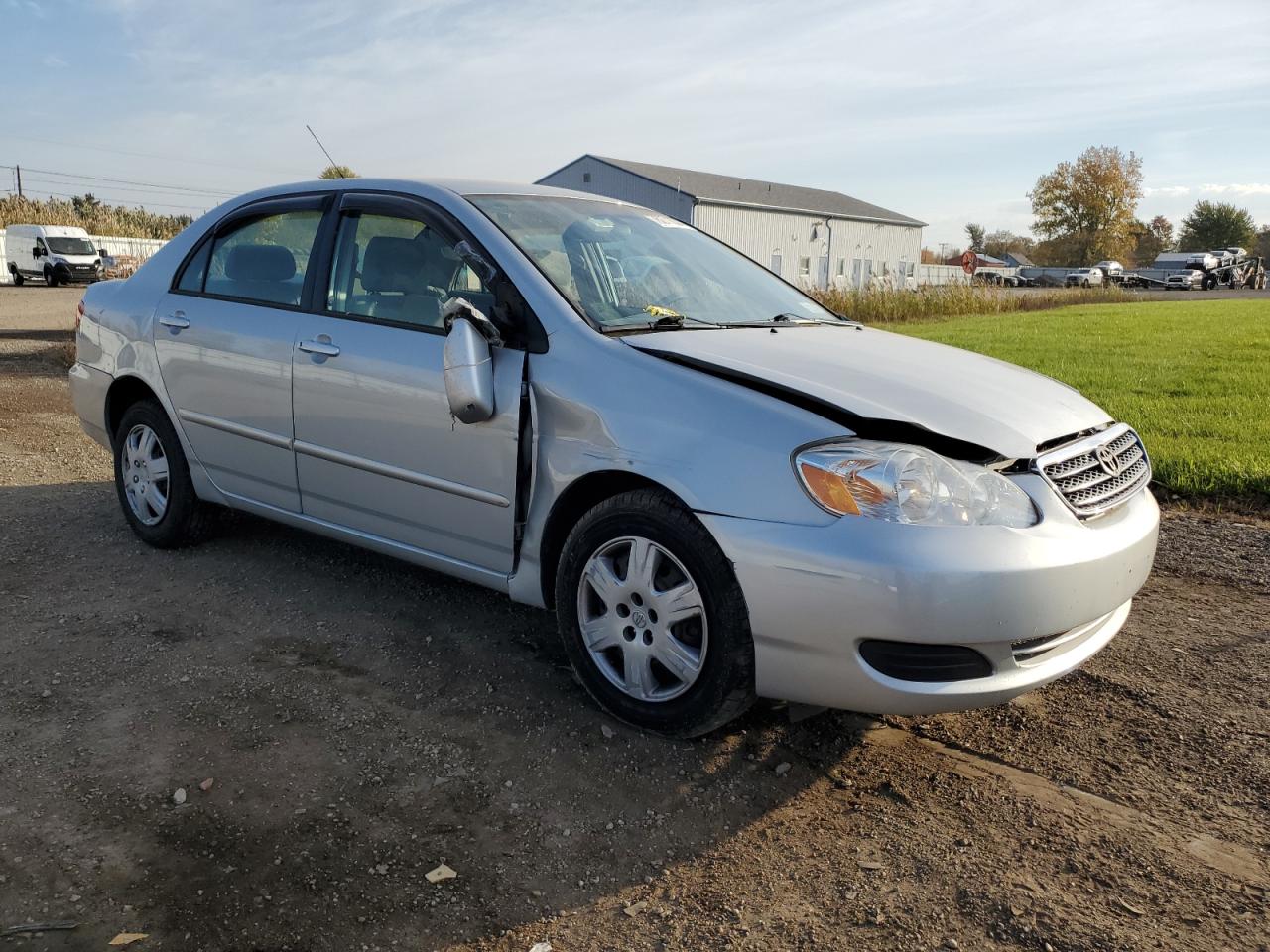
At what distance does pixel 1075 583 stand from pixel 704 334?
145 centimetres

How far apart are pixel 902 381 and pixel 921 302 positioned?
19802mm

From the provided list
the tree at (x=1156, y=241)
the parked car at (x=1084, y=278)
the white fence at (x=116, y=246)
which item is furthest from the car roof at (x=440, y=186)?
the tree at (x=1156, y=241)

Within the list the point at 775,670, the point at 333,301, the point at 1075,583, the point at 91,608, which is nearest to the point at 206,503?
the point at 91,608

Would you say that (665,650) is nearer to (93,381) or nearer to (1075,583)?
(1075,583)

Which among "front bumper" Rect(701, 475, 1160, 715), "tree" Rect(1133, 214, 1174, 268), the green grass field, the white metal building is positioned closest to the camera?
"front bumper" Rect(701, 475, 1160, 715)

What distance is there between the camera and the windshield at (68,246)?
3362 cm

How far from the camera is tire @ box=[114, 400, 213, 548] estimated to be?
192 inches

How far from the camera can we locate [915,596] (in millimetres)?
2643

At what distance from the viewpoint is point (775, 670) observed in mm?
2877

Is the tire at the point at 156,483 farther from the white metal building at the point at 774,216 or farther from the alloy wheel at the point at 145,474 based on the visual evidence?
the white metal building at the point at 774,216

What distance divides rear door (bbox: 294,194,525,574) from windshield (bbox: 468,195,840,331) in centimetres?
28

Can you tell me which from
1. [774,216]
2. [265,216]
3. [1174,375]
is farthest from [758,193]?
[265,216]

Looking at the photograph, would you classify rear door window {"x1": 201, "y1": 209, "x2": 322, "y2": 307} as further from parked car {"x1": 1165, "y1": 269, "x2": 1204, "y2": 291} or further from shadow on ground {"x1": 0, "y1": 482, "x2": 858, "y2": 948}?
parked car {"x1": 1165, "y1": 269, "x2": 1204, "y2": 291}

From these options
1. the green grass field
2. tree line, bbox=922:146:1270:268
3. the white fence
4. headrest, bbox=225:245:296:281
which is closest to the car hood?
headrest, bbox=225:245:296:281
